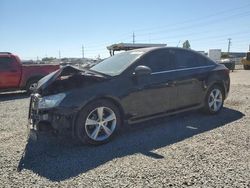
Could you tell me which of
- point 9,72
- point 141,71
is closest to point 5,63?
point 9,72

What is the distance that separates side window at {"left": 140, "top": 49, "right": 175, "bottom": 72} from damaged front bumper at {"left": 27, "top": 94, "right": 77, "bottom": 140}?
1.83 meters

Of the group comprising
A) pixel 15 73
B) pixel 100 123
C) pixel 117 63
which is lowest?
pixel 100 123

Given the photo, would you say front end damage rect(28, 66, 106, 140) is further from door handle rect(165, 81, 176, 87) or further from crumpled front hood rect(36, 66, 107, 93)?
door handle rect(165, 81, 176, 87)

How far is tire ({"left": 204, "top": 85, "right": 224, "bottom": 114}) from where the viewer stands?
6.37 m

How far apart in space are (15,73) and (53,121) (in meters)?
7.49

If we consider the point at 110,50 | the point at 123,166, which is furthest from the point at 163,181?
the point at 110,50

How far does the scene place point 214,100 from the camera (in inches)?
256

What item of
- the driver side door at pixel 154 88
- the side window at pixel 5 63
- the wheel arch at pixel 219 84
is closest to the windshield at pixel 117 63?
the driver side door at pixel 154 88

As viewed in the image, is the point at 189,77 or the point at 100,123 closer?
the point at 100,123

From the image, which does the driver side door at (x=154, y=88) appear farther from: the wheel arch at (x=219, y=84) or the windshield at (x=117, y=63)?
the wheel arch at (x=219, y=84)

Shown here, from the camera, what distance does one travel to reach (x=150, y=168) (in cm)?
367

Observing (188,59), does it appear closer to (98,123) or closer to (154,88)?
(154,88)

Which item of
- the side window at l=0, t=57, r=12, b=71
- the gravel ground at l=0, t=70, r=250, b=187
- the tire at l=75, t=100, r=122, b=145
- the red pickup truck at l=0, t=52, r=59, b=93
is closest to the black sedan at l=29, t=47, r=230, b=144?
the tire at l=75, t=100, r=122, b=145

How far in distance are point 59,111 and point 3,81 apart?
7.50 metres
